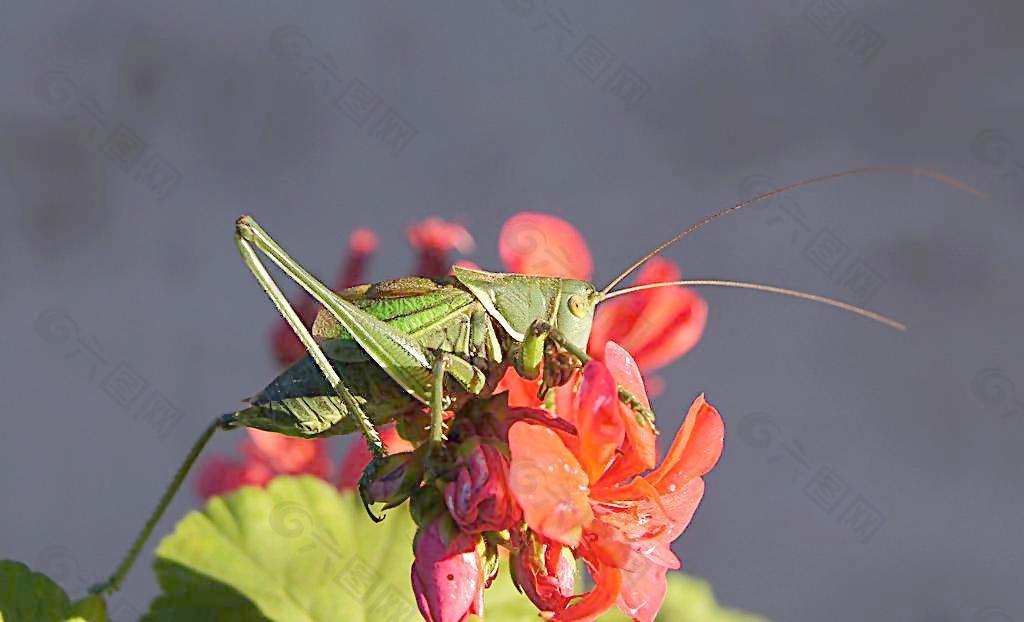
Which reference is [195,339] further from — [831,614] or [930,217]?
[930,217]

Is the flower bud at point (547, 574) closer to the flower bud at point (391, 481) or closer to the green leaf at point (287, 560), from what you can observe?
the flower bud at point (391, 481)

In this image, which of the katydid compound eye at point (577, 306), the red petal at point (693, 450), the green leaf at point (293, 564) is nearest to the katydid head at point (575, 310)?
the katydid compound eye at point (577, 306)

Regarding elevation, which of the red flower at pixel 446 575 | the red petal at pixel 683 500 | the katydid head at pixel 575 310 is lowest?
the red flower at pixel 446 575

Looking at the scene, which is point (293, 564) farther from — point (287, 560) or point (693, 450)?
point (693, 450)

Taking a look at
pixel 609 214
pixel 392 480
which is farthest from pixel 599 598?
pixel 609 214

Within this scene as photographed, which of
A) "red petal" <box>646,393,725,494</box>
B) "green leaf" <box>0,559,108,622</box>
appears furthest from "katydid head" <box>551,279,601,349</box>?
"green leaf" <box>0,559,108,622</box>

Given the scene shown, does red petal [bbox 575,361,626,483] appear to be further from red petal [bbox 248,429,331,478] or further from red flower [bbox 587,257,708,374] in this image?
red petal [bbox 248,429,331,478]
